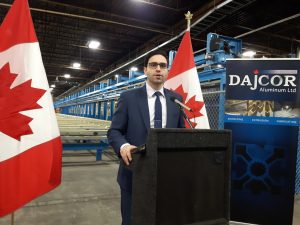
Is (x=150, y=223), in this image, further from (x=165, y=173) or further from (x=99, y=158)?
(x=99, y=158)

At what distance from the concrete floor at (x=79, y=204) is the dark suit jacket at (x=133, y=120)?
1816mm

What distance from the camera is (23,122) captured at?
179cm

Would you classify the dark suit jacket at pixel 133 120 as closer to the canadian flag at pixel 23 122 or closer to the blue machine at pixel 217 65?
the canadian flag at pixel 23 122

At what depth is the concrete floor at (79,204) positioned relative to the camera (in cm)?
297

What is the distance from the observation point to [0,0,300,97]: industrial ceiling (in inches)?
257

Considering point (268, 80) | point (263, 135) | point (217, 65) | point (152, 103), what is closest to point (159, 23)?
point (217, 65)

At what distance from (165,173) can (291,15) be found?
7.66 m

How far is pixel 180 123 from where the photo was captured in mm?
1593

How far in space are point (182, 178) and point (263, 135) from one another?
2.12m

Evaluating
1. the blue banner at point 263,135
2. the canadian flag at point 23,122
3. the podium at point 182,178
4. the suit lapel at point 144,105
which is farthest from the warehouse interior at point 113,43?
the podium at point 182,178

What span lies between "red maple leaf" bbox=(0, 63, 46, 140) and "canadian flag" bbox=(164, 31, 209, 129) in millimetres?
1925

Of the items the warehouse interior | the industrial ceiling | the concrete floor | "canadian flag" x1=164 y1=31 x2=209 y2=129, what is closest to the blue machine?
the warehouse interior

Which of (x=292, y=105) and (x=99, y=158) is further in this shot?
(x=99, y=158)

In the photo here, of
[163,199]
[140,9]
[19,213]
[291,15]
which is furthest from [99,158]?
[291,15]
